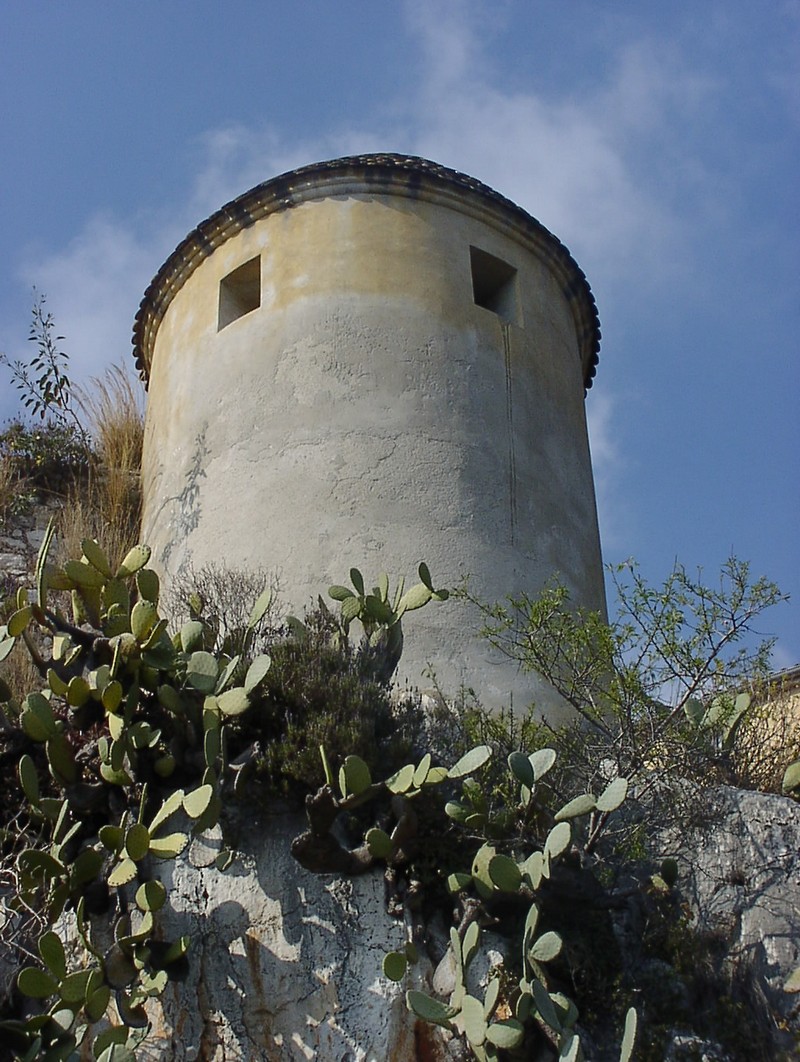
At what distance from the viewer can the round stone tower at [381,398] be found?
353 inches

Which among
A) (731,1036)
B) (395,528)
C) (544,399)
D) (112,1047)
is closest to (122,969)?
(112,1047)

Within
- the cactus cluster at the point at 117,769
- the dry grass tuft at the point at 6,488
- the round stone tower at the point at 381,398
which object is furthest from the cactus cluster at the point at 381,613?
the dry grass tuft at the point at 6,488

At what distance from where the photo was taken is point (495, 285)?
35.8 ft

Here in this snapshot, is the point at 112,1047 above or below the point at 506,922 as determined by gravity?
below

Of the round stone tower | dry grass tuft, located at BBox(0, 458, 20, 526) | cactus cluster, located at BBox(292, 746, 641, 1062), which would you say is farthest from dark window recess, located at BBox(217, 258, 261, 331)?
cactus cluster, located at BBox(292, 746, 641, 1062)

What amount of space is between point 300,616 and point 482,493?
1.62 meters

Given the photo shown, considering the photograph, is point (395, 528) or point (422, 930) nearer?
point (422, 930)

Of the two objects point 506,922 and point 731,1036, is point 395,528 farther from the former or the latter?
point 731,1036

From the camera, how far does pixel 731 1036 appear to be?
6594 mm

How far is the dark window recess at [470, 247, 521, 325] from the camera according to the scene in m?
10.6

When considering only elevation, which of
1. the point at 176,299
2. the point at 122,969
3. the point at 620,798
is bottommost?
the point at 122,969

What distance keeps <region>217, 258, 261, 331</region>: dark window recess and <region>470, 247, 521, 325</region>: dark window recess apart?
1772 millimetres

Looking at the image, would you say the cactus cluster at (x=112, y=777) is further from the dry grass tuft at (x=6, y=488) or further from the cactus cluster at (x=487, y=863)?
the dry grass tuft at (x=6, y=488)

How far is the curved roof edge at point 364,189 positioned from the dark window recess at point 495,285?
37 cm
